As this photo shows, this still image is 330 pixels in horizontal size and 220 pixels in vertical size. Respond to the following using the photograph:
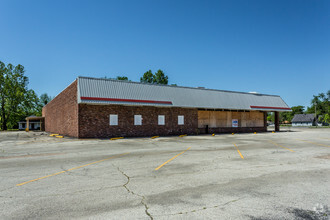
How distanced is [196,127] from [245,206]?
2472cm

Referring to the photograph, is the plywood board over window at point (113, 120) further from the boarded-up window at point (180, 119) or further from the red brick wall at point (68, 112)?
the boarded-up window at point (180, 119)

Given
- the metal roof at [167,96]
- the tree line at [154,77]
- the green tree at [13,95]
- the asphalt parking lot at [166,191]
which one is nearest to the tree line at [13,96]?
the green tree at [13,95]

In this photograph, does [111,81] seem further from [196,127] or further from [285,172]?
[285,172]

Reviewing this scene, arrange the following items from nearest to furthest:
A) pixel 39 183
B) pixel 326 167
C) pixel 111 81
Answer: pixel 39 183 → pixel 326 167 → pixel 111 81

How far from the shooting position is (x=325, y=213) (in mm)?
Answer: 4109

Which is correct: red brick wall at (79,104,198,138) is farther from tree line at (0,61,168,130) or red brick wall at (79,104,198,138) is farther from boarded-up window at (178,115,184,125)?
tree line at (0,61,168,130)

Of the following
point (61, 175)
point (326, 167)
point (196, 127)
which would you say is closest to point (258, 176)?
point (326, 167)

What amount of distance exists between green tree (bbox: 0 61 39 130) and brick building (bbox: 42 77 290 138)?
127 ft

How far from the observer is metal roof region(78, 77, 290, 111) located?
21978 mm

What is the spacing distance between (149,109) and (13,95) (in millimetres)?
54063

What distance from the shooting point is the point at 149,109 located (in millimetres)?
25312

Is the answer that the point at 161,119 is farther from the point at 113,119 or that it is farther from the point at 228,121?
the point at 228,121

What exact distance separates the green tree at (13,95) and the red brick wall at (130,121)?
51808 millimetres

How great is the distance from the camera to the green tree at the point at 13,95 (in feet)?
198
